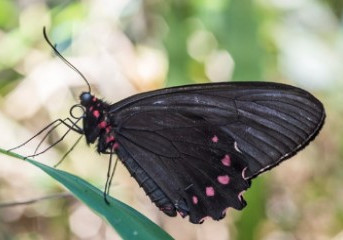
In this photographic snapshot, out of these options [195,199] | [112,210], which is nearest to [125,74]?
[195,199]

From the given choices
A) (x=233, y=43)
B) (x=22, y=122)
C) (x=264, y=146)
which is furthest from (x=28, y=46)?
(x=264, y=146)

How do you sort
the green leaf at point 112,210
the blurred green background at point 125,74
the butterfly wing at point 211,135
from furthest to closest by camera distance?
the blurred green background at point 125,74, the butterfly wing at point 211,135, the green leaf at point 112,210

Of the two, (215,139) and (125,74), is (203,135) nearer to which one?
(215,139)

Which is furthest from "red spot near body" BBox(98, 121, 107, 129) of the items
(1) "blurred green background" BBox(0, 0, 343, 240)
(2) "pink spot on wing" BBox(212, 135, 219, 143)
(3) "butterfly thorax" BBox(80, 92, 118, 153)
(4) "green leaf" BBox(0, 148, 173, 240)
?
Result: (1) "blurred green background" BBox(0, 0, 343, 240)

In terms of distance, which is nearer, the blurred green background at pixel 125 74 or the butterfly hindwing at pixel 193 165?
the butterfly hindwing at pixel 193 165

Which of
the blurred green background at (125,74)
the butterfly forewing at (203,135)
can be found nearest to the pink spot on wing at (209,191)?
the butterfly forewing at (203,135)

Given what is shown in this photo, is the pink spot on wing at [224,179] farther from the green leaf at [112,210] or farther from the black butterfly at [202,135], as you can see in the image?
the green leaf at [112,210]

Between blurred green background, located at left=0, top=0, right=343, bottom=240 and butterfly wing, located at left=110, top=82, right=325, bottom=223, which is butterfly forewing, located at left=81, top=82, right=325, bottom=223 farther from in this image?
blurred green background, located at left=0, top=0, right=343, bottom=240
